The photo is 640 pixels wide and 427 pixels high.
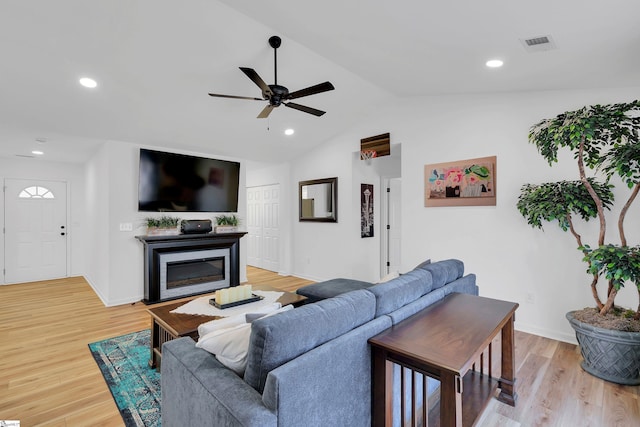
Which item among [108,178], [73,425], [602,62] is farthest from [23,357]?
[602,62]

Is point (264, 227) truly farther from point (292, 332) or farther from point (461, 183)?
point (292, 332)

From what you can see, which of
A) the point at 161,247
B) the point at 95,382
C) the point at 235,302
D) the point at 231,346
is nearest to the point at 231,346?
the point at 231,346

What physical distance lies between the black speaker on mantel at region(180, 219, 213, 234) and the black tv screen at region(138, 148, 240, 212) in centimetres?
24

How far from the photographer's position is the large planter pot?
2.31 m

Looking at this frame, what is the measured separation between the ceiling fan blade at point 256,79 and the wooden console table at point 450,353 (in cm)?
222

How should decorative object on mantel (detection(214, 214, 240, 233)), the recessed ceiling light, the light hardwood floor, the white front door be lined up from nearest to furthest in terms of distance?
the light hardwood floor, the recessed ceiling light, decorative object on mantel (detection(214, 214, 240, 233)), the white front door

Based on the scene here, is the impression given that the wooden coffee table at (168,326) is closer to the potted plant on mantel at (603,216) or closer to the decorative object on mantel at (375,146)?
the potted plant on mantel at (603,216)

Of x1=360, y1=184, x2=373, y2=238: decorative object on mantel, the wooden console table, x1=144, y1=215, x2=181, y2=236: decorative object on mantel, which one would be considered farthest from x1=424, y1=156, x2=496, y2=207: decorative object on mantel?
x1=144, y1=215, x2=181, y2=236: decorative object on mantel

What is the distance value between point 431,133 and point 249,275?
4520 millimetres

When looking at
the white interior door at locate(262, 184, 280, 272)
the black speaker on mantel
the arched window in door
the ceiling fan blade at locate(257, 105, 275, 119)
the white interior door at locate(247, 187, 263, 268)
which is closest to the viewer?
the ceiling fan blade at locate(257, 105, 275, 119)

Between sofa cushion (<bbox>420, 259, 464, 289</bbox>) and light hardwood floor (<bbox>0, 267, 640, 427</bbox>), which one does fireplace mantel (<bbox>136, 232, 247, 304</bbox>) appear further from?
sofa cushion (<bbox>420, 259, 464, 289</bbox>)

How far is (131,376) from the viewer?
249cm

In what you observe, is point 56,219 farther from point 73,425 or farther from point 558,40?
point 558,40

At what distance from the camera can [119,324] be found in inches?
145
